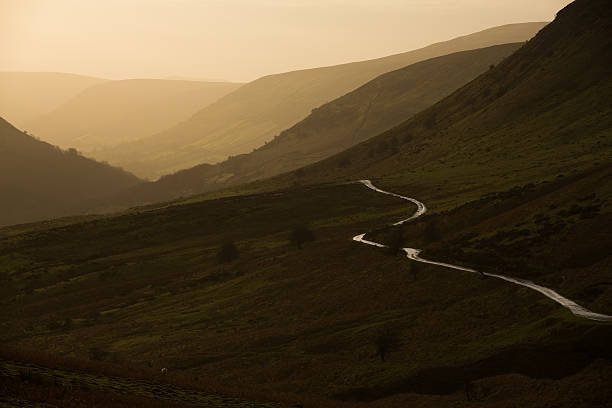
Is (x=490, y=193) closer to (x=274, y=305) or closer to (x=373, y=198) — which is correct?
(x=373, y=198)

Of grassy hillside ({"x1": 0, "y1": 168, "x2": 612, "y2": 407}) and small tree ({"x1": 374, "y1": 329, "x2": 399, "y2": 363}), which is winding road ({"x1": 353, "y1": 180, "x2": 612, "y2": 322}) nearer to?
grassy hillside ({"x1": 0, "y1": 168, "x2": 612, "y2": 407})

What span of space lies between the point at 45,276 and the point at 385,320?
307 feet

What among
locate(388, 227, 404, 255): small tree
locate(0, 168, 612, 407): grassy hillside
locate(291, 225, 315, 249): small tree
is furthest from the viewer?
locate(291, 225, 315, 249): small tree

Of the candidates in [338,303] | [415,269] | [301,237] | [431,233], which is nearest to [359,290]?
[338,303]

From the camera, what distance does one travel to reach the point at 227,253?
14912 centimetres

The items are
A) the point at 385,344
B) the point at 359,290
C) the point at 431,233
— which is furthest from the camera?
the point at 431,233

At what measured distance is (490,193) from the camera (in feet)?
486

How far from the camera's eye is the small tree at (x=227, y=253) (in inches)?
5837

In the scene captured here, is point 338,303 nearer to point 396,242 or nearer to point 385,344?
point 396,242

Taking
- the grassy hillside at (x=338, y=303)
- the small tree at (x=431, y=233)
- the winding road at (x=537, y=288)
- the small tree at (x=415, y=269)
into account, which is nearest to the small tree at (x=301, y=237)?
the grassy hillside at (x=338, y=303)

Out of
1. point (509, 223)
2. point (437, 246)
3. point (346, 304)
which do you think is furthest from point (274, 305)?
point (509, 223)

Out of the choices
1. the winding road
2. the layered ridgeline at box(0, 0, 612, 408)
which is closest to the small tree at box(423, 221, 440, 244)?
the layered ridgeline at box(0, 0, 612, 408)

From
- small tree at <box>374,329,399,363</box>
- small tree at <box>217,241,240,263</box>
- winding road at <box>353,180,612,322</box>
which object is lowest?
small tree at <box>374,329,399,363</box>

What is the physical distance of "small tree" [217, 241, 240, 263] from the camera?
148250 millimetres
